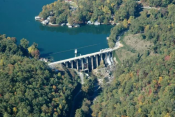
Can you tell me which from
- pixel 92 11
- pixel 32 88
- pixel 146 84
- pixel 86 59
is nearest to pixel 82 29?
pixel 92 11

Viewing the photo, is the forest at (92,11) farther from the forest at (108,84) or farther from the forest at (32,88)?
the forest at (32,88)

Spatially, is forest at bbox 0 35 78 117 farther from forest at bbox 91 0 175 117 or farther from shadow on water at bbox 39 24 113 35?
shadow on water at bbox 39 24 113 35

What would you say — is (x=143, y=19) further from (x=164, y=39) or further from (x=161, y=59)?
(x=161, y=59)

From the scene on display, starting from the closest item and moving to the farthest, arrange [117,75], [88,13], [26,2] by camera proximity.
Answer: [117,75] < [88,13] < [26,2]

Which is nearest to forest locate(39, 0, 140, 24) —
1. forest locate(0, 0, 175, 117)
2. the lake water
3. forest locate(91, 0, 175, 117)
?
the lake water

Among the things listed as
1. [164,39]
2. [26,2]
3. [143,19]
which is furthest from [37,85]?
[26,2]

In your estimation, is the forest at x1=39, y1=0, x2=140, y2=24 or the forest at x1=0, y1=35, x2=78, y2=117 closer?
the forest at x1=0, y1=35, x2=78, y2=117

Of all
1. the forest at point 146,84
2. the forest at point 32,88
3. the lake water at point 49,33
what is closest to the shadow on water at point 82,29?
the lake water at point 49,33
